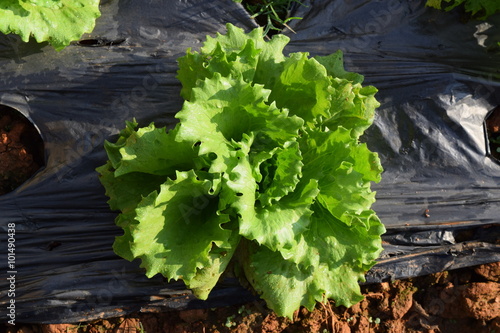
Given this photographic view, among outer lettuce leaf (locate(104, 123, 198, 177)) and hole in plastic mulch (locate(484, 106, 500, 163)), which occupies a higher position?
outer lettuce leaf (locate(104, 123, 198, 177))

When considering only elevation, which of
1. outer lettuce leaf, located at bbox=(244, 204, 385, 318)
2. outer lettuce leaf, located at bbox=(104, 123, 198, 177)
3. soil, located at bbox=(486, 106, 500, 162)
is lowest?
outer lettuce leaf, located at bbox=(244, 204, 385, 318)

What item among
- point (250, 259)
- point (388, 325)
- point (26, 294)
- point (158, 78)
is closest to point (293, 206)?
point (250, 259)

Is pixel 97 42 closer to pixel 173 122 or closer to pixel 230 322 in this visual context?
pixel 173 122

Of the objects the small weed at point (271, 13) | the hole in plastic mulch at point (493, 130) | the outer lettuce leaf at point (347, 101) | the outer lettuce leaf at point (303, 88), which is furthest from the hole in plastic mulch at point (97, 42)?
the hole in plastic mulch at point (493, 130)

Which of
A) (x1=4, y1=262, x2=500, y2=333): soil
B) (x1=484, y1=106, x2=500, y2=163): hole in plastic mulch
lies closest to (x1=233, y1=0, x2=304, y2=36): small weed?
(x1=484, y1=106, x2=500, y2=163): hole in plastic mulch

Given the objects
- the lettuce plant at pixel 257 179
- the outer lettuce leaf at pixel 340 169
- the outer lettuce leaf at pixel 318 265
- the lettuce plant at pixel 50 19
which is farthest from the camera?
the lettuce plant at pixel 50 19

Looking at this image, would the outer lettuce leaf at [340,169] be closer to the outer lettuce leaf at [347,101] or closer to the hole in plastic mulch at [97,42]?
the outer lettuce leaf at [347,101]

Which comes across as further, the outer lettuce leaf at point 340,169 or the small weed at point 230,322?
the small weed at point 230,322

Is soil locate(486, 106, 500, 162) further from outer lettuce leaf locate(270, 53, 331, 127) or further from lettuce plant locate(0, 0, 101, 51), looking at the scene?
lettuce plant locate(0, 0, 101, 51)
